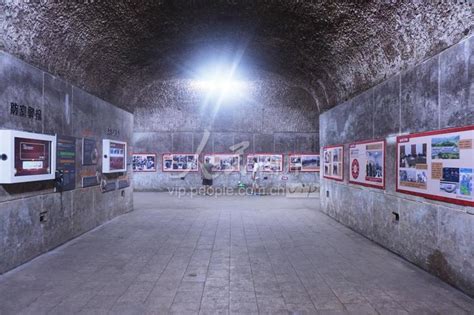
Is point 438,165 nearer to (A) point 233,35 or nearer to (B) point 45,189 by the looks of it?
(A) point 233,35

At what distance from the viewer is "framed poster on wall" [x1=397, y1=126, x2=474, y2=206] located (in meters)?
4.46

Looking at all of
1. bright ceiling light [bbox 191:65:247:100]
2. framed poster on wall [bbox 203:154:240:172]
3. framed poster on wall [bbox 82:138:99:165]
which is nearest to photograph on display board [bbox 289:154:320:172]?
framed poster on wall [bbox 203:154:240:172]

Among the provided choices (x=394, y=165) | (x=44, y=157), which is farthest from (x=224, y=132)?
(x=44, y=157)

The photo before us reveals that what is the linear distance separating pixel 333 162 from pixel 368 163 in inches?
99.5

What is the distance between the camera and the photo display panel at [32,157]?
208 inches

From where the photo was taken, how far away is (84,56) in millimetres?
7449

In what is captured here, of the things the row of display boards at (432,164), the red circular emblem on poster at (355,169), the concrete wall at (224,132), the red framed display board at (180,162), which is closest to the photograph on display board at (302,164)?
the concrete wall at (224,132)

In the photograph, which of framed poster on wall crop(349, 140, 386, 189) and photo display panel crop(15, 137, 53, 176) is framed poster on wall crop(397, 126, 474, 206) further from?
photo display panel crop(15, 137, 53, 176)

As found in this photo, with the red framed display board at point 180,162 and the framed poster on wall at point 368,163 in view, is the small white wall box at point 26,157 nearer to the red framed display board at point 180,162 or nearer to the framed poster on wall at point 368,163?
the framed poster on wall at point 368,163

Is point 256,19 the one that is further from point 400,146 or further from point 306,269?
point 306,269

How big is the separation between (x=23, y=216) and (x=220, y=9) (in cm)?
521

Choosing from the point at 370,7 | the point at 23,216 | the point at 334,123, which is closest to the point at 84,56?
the point at 23,216

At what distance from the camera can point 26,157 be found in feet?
18.0

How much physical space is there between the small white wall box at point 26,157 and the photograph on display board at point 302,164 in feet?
43.9
